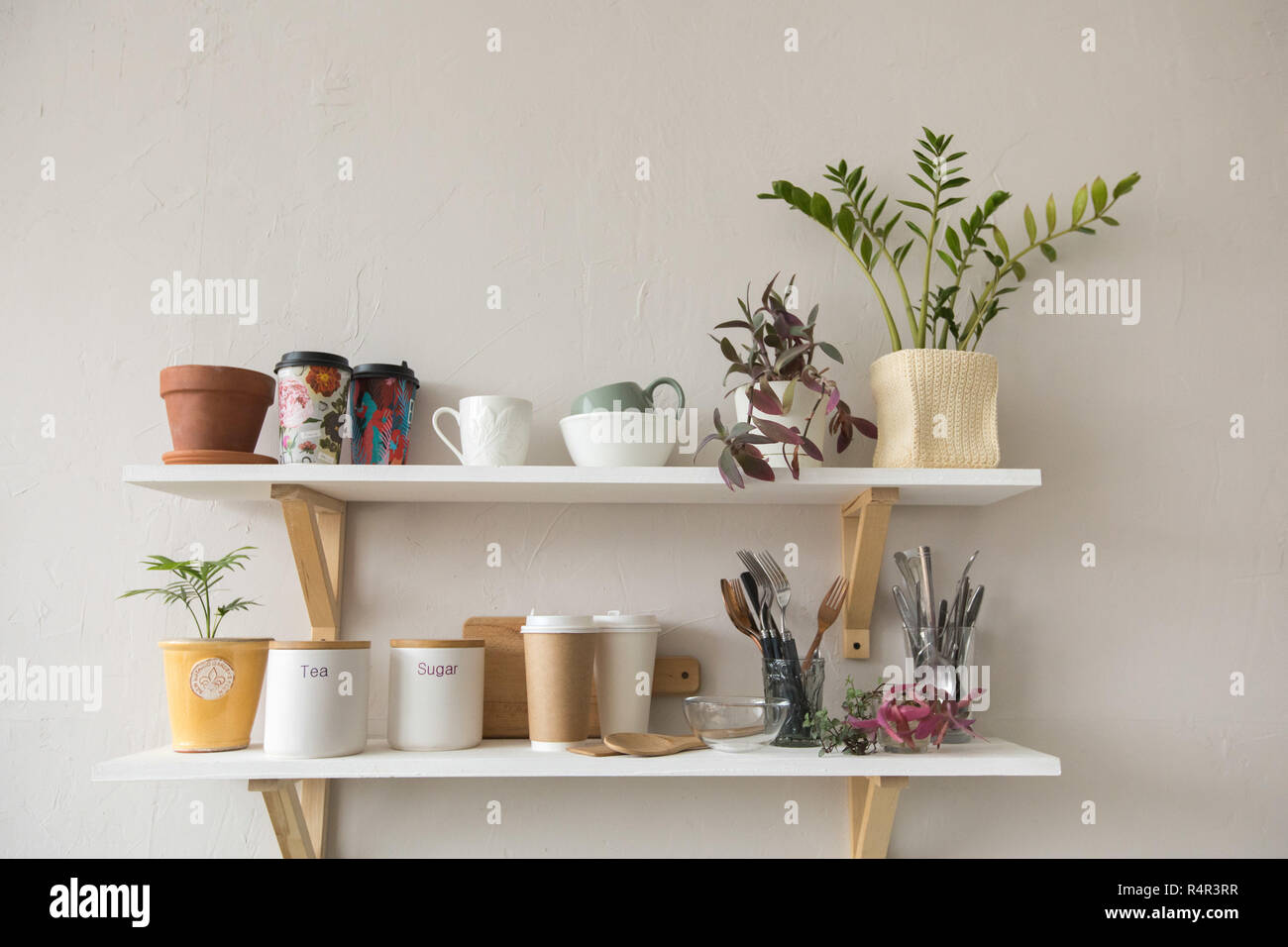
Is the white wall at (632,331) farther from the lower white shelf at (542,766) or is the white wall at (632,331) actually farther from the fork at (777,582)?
the lower white shelf at (542,766)

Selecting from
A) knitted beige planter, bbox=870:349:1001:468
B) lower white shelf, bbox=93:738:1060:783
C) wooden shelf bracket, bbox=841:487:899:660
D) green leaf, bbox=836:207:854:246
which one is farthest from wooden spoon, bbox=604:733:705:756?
green leaf, bbox=836:207:854:246

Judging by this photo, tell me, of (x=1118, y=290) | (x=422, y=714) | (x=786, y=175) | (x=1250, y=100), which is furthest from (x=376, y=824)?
(x=1250, y=100)

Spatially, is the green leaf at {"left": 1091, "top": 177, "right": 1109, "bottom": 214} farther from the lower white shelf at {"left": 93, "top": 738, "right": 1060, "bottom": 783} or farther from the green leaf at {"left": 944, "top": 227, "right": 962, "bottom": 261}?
the lower white shelf at {"left": 93, "top": 738, "right": 1060, "bottom": 783}

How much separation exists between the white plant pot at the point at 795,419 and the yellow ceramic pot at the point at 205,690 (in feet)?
1.99

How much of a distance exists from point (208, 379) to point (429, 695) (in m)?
0.42

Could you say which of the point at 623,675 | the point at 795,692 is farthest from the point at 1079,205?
the point at 623,675

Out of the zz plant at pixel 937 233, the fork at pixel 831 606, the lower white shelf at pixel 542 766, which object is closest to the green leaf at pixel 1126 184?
the zz plant at pixel 937 233

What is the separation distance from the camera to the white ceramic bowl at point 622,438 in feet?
3.52

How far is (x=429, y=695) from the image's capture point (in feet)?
3.46

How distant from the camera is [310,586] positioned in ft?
3.77

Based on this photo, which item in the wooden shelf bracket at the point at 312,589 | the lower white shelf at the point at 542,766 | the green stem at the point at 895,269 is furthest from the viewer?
the green stem at the point at 895,269

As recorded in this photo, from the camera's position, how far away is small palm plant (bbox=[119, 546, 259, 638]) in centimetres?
108
